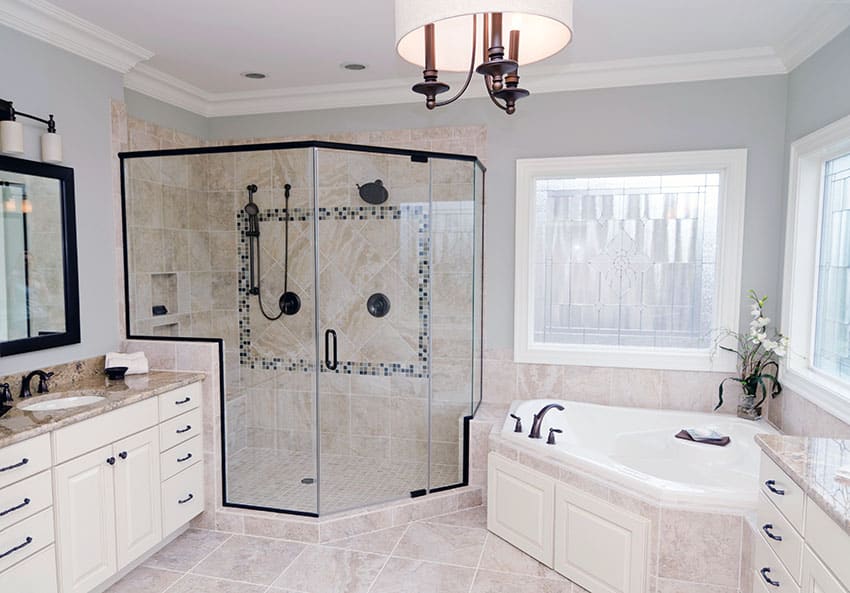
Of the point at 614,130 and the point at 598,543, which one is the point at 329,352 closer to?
the point at 598,543

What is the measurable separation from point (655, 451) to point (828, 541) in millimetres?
1842

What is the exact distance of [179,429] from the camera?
2992 millimetres

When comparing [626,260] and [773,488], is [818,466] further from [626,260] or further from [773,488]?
[626,260]

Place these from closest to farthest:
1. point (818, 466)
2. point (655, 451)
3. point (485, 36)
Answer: point (485, 36) → point (818, 466) → point (655, 451)

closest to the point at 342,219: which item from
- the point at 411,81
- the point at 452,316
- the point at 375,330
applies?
the point at 375,330

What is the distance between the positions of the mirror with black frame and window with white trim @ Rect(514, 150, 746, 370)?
2707 mm

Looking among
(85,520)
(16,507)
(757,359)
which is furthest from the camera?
(757,359)

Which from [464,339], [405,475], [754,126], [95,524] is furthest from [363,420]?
[754,126]

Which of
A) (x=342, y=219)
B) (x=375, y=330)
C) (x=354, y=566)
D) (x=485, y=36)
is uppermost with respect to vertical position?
(x=485, y=36)

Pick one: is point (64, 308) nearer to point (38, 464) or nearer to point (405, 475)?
point (38, 464)

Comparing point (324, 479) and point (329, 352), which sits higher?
point (329, 352)

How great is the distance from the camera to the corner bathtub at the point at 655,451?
2328mm

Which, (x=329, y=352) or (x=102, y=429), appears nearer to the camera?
(x=102, y=429)

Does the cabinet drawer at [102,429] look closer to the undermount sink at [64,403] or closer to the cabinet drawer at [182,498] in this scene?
the undermount sink at [64,403]
